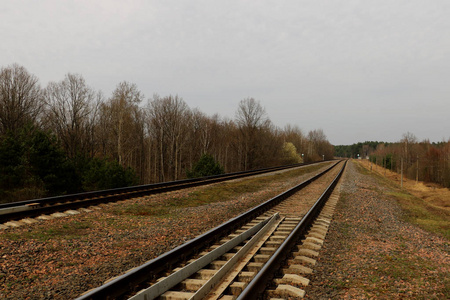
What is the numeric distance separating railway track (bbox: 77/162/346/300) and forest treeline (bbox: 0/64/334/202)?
19664mm

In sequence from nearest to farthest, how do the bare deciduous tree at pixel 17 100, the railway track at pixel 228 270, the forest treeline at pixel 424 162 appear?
the railway track at pixel 228 270
the bare deciduous tree at pixel 17 100
the forest treeline at pixel 424 162

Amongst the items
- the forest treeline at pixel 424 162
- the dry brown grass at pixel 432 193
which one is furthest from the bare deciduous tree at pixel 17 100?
the forest treeline at pixel 424 162

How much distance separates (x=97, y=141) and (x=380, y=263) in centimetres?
5298

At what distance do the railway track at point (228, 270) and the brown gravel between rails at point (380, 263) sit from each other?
39 cm

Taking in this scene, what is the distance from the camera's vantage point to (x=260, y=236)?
777 centimetres

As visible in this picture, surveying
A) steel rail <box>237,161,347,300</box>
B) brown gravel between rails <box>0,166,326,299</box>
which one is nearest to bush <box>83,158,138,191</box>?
brown gravel between rails <box>0,166,326,299</box>

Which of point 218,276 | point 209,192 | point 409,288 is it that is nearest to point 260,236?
point 218,276

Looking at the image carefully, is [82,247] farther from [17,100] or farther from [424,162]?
[424,162]

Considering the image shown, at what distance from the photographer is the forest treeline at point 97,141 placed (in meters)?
22.9

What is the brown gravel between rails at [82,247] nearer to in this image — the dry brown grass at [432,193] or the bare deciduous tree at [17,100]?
the dry brown grass at [432,193]

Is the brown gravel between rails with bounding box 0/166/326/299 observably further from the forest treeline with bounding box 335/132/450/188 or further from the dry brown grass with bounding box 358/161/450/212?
the forest treeline with bounding box 335/132/450/188

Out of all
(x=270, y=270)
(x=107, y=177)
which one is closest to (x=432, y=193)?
(x=107, y=177)

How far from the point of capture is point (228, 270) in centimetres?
542

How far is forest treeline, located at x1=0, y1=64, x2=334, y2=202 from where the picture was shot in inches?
903
